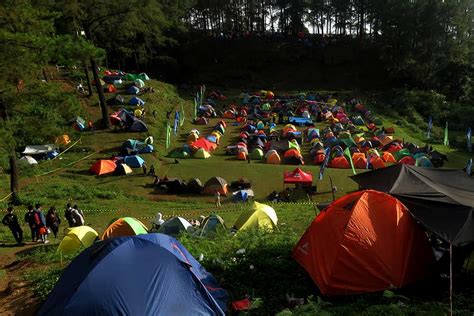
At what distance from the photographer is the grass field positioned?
27.1 ft

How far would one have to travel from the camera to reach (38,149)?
2903 cm

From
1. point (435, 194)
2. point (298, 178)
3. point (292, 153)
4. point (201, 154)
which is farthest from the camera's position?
point (201, 154)

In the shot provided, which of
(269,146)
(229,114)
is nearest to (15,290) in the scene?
(269,146)

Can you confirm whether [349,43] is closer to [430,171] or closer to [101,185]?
[101,185]

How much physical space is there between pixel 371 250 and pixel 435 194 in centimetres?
177

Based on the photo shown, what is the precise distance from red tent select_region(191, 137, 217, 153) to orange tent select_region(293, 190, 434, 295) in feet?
75.1

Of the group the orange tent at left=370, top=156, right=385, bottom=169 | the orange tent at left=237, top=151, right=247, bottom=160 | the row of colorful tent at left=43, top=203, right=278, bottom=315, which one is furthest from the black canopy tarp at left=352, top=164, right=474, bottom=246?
the orange tent at left=237, top=151, right=247, bottom=160

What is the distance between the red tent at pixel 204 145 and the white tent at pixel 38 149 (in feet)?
31.5

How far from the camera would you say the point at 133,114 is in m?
35.7

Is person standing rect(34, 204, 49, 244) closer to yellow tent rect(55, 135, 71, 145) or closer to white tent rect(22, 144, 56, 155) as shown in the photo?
white tent rect(22, 144, 56, 155)

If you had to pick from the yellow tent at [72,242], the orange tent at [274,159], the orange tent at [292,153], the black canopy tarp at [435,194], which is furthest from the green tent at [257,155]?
the black canopy tarp at [435,194]

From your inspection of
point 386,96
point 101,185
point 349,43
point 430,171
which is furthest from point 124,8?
point 349,43

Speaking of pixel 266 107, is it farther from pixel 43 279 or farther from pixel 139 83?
pixel 43 279

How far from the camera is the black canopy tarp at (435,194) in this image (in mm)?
7630
